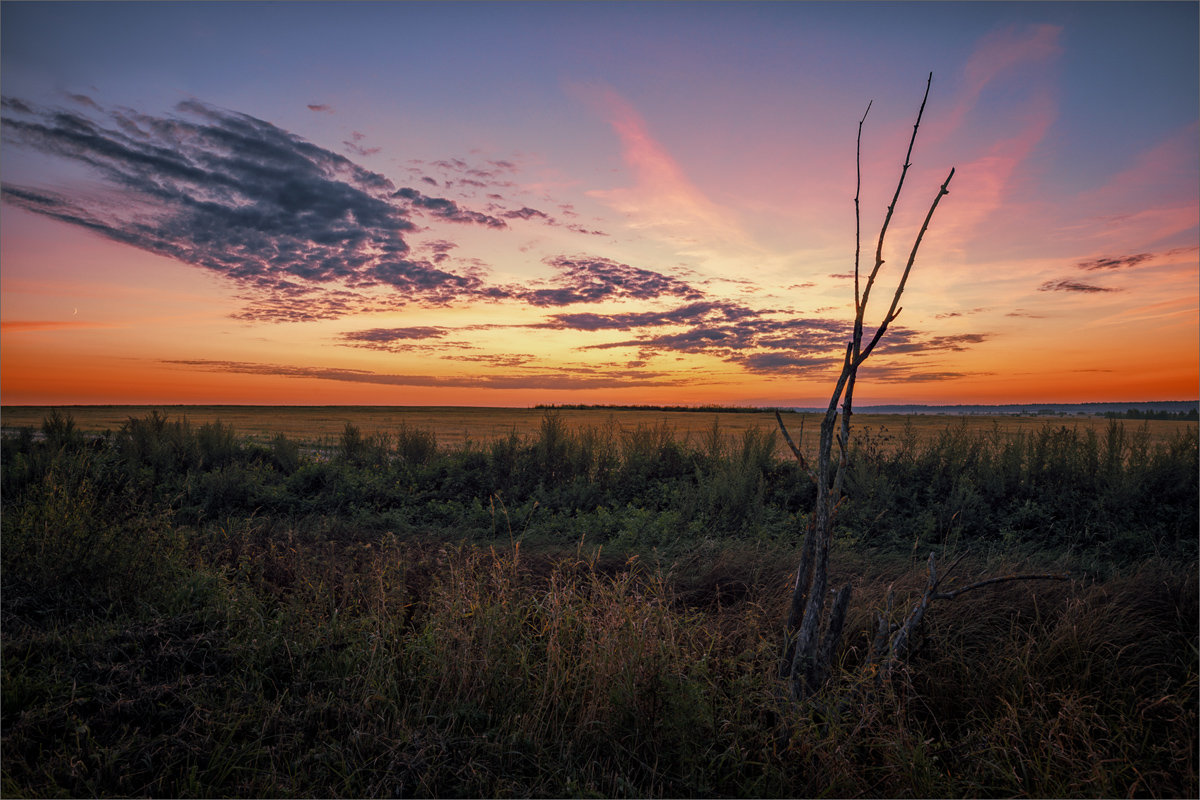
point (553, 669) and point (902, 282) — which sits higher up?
point (902, 282)

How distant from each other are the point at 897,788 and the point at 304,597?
5.08m

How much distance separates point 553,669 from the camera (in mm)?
4484

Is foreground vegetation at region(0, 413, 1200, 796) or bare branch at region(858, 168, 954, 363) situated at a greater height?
bare branch at region(858, 168, 954, 363)

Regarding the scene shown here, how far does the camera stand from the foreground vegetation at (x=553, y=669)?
364cm

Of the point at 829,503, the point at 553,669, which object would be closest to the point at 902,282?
the point at 829,503

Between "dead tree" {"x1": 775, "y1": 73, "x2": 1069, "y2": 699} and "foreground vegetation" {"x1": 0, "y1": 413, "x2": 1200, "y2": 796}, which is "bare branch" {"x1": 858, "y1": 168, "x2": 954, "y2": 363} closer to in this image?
"dead tree" {"x1": 775, "y1": 73, "x2": 1069, "y2": 699}

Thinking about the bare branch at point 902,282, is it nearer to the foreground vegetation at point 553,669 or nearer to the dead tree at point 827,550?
the dead tree at point 827,550

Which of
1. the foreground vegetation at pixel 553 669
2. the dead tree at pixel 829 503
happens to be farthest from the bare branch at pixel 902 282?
the foreground vegetation at pixel 553 669

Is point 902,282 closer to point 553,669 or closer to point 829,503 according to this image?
point 829,503

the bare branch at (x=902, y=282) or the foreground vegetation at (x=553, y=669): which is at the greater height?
the bare branch at (x=902, y=282)

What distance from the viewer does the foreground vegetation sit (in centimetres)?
364

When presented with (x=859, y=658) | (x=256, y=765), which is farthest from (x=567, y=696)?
(x=859, y=658)

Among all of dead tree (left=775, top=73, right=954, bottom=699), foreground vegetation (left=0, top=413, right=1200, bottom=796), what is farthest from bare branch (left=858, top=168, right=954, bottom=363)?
foreground vegetation (left=0, top=413, right=1200, bottom=796)

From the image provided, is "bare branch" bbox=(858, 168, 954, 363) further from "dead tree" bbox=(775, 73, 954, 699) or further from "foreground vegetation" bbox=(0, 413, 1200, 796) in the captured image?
"foreground vegetation" bbox=(0, 413, 1200, 796)
